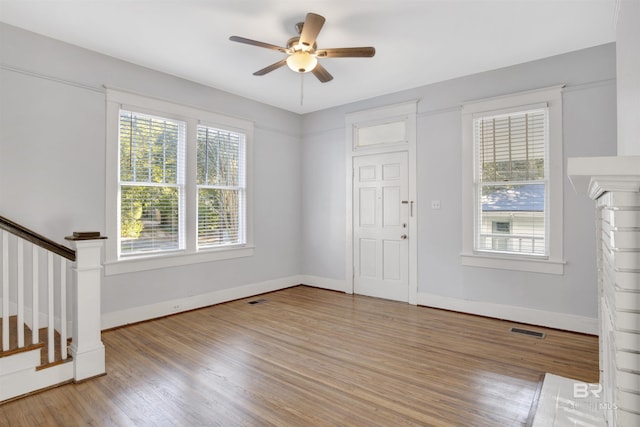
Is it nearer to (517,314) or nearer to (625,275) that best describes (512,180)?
(517,314)

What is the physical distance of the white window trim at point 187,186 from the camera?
148 inches

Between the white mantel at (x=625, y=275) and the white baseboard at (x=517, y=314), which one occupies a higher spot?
the white mantel at (x=625, y=275)

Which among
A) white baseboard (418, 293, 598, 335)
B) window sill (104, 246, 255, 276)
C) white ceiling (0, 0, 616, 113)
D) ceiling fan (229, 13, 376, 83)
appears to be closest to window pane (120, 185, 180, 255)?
window sill (104, 246, 255, 276)

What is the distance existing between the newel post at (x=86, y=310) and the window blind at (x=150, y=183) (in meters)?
1.25

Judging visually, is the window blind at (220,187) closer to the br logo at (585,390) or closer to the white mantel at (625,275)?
the br logo at (585,390)

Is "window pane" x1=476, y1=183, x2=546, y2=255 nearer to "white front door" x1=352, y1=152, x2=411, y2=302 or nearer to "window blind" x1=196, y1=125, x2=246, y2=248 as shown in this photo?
"white front door" x1=352, y1=152, x2=411, y2=302

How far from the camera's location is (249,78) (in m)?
4.41

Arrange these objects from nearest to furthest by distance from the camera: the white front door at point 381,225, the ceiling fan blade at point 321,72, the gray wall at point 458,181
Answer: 1. the ceiling fan blade at point 321,72
2. the gray wall at point 458,181
3. the white front door at point 381,225

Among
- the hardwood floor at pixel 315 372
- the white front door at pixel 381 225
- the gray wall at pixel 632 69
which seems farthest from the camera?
Result: the white front door at pixel 381 225

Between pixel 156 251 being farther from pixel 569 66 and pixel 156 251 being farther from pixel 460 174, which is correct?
pixel 569 66

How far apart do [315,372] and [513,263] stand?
2668 millimetres

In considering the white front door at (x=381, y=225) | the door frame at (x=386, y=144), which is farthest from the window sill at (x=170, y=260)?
the white front door at (x=381, y=225)

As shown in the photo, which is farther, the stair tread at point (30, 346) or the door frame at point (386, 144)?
the door frame at point (386, 144)

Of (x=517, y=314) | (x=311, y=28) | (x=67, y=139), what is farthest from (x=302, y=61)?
(x=517, y=314)
